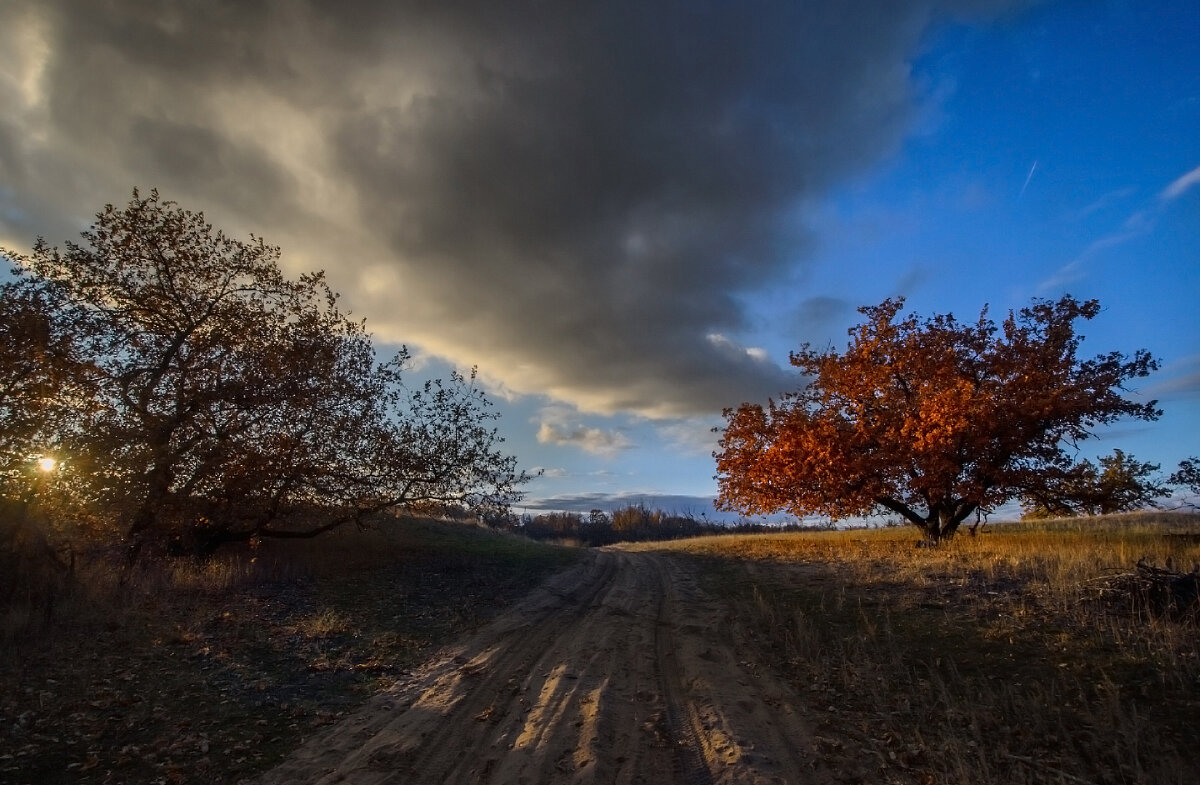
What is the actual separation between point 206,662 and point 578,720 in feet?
19.7

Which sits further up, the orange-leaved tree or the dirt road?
the orange-leaved tree

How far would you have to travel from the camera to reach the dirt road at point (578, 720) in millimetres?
5391

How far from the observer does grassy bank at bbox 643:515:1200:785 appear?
538 centimetres

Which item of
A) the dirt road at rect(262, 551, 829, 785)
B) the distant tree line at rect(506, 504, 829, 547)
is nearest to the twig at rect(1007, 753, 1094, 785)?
the dirt road at rect(262, 551, 829, 785)

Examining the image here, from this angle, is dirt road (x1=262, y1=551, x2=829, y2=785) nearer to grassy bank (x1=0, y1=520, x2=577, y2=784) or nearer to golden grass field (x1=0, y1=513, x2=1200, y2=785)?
golden grass field (x1=0, y1=513, x2=1200, y2=785)

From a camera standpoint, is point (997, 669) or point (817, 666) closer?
point (997, 669)

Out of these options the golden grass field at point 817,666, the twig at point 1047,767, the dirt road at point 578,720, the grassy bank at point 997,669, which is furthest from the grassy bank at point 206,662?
the twig at point 1047,767

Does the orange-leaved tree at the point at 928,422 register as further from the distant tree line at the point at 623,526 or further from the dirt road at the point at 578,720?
the distant tree line at the point at 623,526

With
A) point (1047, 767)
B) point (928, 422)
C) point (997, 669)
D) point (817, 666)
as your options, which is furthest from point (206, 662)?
point (928, 422)

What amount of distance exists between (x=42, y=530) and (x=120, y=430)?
10.5ft

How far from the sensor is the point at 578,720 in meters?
6.45

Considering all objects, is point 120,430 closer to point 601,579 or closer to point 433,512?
point 433,512

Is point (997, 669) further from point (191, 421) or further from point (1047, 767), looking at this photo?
point (191, 421)

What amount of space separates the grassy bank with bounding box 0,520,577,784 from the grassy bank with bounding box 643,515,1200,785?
611cm
